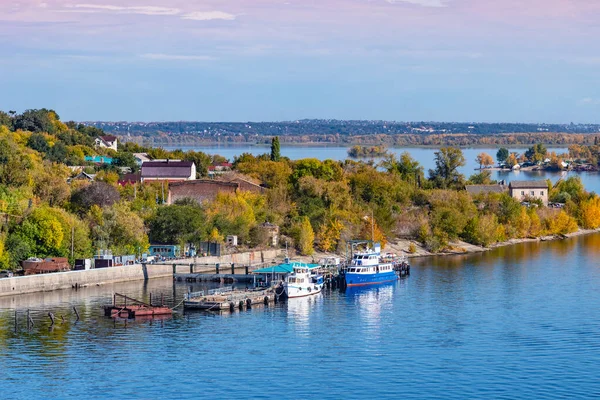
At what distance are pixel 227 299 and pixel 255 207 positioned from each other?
23863 millimetres

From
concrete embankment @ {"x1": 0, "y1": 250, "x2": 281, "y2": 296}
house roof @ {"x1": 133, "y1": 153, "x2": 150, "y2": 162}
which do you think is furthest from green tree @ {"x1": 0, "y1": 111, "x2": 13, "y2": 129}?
concrete embankment @ {"x1": 0, "y1": 250, "x2": 281, "y2": 296}

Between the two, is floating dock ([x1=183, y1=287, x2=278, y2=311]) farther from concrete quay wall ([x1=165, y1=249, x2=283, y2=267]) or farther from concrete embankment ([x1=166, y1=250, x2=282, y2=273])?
concrete quay wall ([x1=165, y1=249, x2=283, y2=267])

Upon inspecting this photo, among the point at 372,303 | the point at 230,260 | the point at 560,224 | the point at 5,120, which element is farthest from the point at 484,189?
the point at 372,303

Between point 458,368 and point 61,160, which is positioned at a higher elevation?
point 61,160

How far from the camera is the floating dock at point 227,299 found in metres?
50.6

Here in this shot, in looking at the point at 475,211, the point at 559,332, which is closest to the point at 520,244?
the point at 475,211

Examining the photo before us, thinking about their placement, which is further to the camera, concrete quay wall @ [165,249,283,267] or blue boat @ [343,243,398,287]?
concrete quay wall @ [165,249,283,267]

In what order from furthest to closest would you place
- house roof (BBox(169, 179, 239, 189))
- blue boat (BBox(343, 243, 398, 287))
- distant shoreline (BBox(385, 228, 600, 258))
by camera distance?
1. house roof (BBox(169, 179, 239, 189))
2. distant shoreline (BBox(385, 228, 600, 258))
3. blue boat (BBox(343, 243, 398, 287))

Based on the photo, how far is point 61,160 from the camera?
90500 millimetres

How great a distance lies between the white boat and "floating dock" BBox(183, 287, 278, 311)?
2.95ft

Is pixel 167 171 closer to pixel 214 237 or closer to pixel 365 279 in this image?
pixel 214 237

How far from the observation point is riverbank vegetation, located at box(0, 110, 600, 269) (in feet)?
206

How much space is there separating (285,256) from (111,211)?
10899 mm

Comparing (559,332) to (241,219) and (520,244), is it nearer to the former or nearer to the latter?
(241,219)
